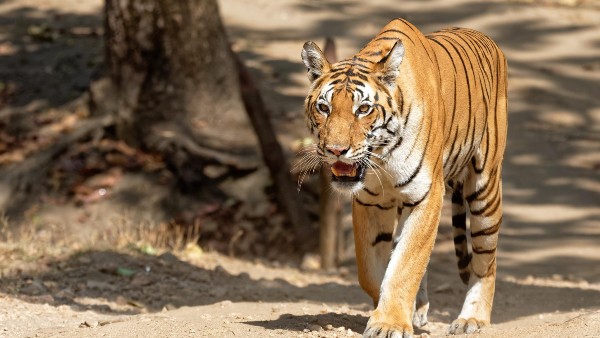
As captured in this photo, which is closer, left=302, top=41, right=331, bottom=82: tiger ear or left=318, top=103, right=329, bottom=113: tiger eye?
left=318, top=103, right=329, bottom=113: tiger eye

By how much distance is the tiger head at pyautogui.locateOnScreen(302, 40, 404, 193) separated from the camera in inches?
208

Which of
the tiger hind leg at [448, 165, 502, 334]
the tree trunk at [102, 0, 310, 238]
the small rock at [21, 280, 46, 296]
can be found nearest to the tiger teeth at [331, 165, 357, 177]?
the tiger hind leg at [448, 165, 502, 334]

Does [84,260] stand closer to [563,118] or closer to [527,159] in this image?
[527,159]

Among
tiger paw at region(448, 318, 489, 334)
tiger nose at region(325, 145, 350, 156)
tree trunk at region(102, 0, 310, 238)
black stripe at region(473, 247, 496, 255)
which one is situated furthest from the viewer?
tree trunk at region(102, 0, 310, 238)

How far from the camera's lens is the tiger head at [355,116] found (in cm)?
529

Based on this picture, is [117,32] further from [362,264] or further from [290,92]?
[362,264]

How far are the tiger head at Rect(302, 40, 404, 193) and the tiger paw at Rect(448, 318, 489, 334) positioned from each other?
1565mm

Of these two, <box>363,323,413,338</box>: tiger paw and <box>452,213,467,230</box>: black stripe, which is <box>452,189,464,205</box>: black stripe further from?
<box>363,323,413,338</box>: tiger paw

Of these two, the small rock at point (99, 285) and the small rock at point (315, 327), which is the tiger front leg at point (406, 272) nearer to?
the small rock at point (315, 327)

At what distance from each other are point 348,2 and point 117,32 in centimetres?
704

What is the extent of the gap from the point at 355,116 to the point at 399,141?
296mm

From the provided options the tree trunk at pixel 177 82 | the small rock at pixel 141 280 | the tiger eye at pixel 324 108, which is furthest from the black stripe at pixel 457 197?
the tree trunk at pixel 177 82

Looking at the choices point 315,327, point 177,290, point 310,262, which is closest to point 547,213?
point 310,262

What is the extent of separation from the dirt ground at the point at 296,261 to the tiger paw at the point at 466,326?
0.18m
